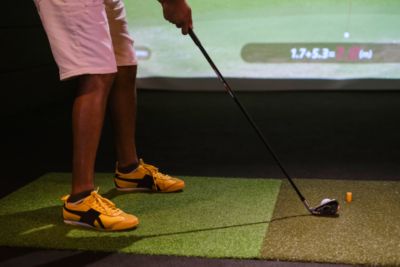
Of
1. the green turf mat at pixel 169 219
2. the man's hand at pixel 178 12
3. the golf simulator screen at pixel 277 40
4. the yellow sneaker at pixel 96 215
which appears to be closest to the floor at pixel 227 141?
the green turf mat at pixel 169 219

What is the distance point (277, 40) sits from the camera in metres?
4.76

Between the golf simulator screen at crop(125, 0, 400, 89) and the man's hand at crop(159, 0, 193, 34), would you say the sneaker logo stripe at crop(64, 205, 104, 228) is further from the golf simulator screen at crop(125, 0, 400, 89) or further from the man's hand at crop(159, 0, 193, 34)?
the golf simulator screen at crop(125, 0, 400, 89)

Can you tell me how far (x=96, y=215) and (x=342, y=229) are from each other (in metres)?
0.71

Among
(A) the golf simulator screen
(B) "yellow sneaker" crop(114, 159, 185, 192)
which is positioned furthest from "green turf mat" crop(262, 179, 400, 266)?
(A) the golf simulator screen

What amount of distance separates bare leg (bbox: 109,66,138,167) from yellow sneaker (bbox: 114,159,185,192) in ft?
0.13

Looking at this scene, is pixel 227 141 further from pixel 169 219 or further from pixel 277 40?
pixel 277 40

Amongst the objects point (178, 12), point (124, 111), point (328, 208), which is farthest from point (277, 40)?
point (328, 208)

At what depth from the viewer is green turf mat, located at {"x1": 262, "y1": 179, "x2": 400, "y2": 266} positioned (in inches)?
57.8

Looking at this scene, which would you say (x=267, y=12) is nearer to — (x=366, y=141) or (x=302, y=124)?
(x=302, y=124)

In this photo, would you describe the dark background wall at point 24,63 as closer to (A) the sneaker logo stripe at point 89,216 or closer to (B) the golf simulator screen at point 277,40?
(B) the golf simulator screen at point 277,40

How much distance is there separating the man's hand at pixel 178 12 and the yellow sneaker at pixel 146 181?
0.54 metres

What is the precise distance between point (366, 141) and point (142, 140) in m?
1.16

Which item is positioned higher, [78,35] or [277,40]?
[78,35]

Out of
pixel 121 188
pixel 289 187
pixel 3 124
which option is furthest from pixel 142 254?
pixel 3 124
